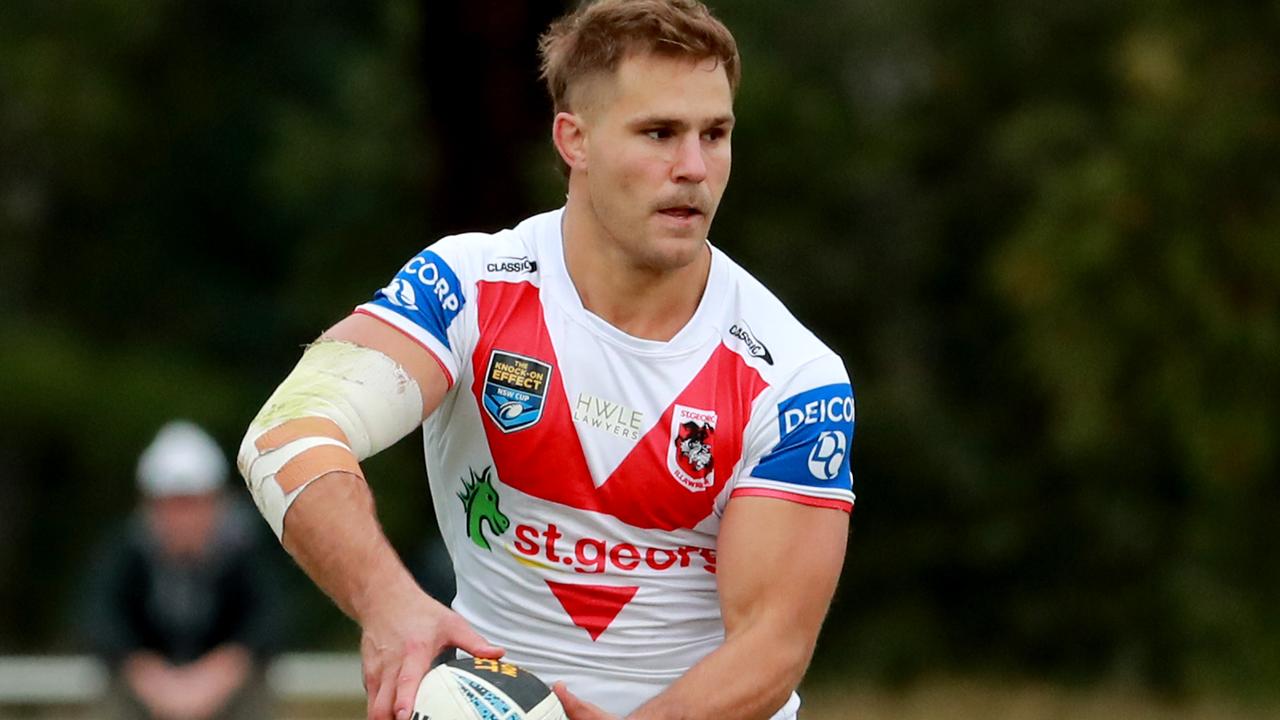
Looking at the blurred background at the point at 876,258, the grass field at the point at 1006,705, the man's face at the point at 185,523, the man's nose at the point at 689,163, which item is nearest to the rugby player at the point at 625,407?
the man's nose at the point at 689,163

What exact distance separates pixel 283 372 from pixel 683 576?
62.0 feet

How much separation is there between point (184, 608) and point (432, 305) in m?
4.69

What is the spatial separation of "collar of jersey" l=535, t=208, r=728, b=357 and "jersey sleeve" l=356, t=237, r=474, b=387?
21 centimetres

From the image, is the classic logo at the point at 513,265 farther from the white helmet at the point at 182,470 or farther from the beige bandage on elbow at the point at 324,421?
the white helmet at the point at 182,470

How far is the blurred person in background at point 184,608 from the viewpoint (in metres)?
8.71

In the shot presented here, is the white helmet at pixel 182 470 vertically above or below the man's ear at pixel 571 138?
below

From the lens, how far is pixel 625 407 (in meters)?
4.61

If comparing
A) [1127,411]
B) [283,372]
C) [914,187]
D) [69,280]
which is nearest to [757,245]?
[914,187]

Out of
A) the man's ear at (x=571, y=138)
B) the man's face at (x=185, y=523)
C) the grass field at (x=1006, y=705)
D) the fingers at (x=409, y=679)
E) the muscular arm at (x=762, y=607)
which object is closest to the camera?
the fingers at (x=409, y=679)

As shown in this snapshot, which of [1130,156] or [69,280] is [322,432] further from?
[69,280]

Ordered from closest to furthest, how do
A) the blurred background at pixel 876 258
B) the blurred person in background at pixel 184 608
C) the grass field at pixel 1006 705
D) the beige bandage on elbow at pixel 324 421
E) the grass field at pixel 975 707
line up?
1. the beige bandage on elbow at pixel 324 421
2. the blurred person in background at pixel 184 608
3. the grass field at pixel 975 707
4. the grass field at pixel 1006 705
5. the blurred background at pixel 876 258

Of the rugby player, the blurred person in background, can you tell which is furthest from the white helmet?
the rugby player

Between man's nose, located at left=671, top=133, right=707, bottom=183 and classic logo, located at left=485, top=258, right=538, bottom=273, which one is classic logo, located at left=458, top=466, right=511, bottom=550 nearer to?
classic logo, located at left=485, top=258, right=538, bottom=273

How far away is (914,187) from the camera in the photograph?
20.8m
